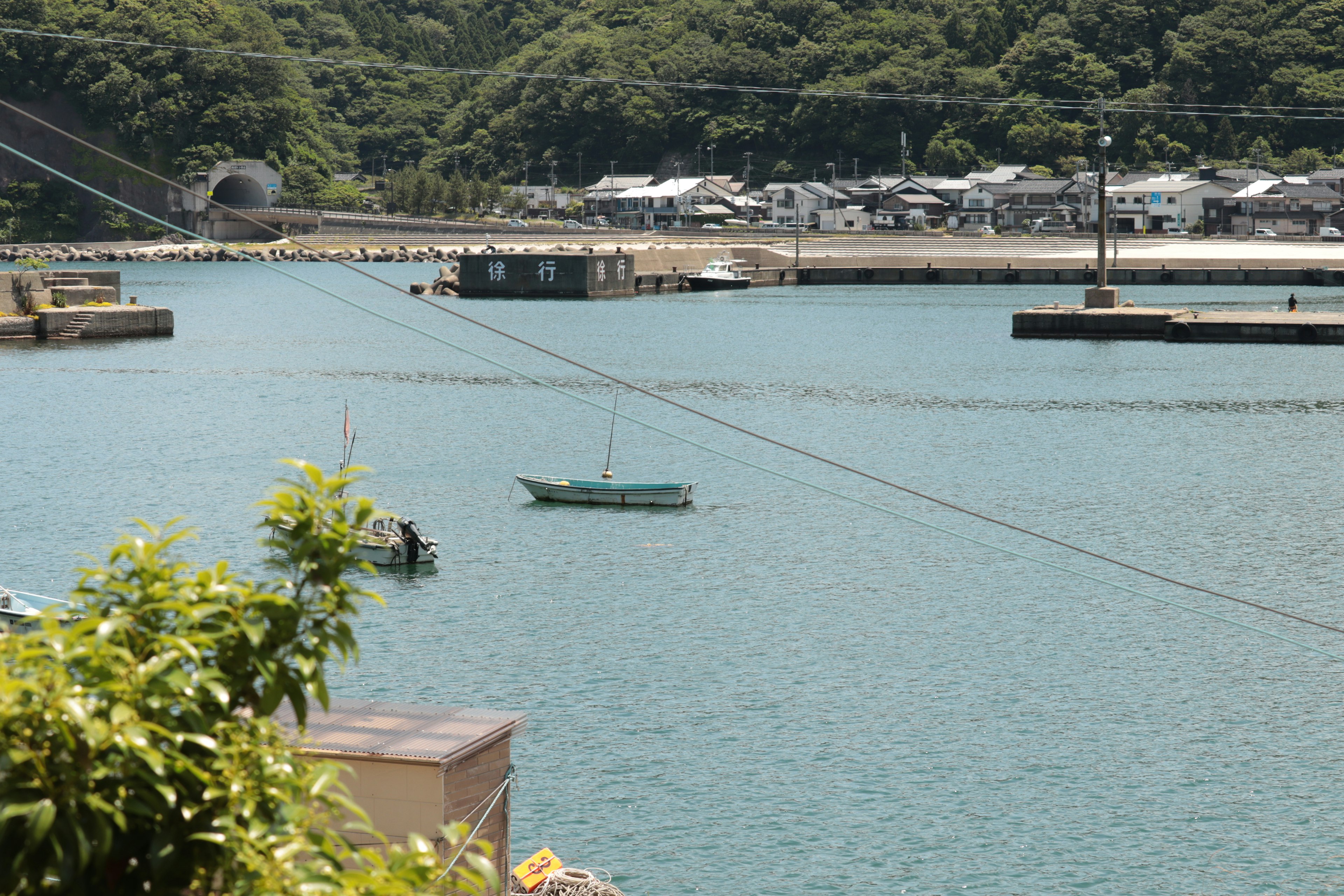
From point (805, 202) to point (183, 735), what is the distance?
133033 millimetres

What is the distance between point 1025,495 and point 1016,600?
7365 millimetres

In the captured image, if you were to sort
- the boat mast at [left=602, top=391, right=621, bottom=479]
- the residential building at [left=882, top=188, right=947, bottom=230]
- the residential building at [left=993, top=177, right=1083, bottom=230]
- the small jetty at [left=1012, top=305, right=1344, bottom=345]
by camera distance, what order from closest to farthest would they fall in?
the boat mast at [left=602, top=391, right=621, bottom=479] < the small jetty at [left=1012, top=305, right=1344, bottom=345] < the residential building at [left=993, top=177, right=1083, bottom=230] < the residential building at [left=882, top=188, right=947, bottom=230]

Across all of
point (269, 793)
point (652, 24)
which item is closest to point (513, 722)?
point (269, 793)

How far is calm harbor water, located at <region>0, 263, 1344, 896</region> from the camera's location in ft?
36.6

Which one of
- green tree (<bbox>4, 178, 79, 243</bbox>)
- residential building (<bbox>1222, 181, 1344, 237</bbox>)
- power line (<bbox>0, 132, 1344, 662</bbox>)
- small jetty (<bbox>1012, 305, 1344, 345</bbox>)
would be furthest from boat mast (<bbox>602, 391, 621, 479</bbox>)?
green tree (<bbox>4, 178, 79, 243</bbox>)

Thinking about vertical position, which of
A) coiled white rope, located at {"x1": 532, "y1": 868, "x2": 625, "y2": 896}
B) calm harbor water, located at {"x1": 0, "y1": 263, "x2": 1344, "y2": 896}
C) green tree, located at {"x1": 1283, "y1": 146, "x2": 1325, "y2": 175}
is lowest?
calm harbor water, located at {"x1": 0, "y1": 263, "x2": 1344, "y2": 896}

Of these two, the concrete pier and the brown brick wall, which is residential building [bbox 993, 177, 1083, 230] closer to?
the concrete pier

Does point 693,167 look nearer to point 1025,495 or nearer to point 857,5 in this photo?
Result: point 857,5

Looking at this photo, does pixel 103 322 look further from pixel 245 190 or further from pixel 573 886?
pixel 245 190

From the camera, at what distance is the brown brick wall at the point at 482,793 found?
643 centimetres

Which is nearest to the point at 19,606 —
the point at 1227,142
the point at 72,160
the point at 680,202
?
the point at 680,202

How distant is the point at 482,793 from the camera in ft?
22.1

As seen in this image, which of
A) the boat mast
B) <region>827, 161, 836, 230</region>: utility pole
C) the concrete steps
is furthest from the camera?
<region>827, 161, 836, 230</region>: utility pole

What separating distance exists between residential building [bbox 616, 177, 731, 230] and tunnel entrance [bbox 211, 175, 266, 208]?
3600cm
